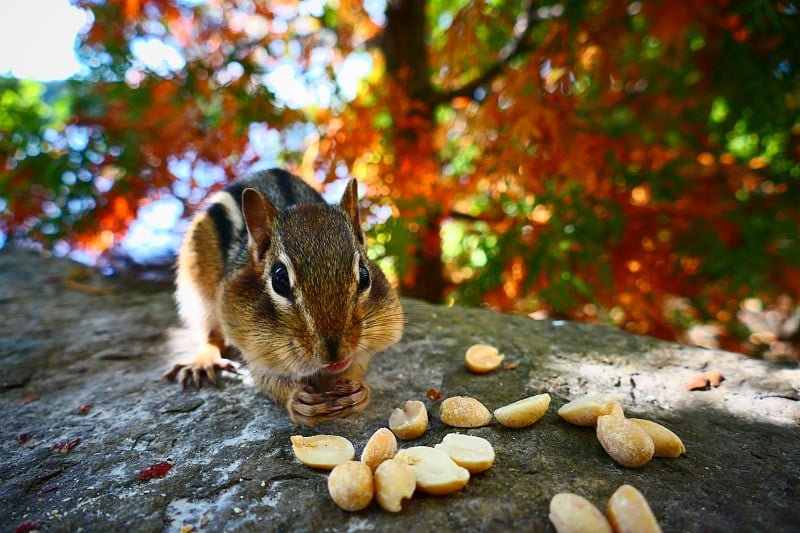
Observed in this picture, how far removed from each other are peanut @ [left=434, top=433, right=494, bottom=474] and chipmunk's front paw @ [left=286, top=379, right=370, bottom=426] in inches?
17.0

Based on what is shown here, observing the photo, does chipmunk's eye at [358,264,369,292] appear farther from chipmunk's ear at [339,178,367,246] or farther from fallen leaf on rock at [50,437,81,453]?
fallen leaf on rock at [50,437,81,453]

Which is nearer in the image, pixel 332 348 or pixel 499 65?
pixel 332 348

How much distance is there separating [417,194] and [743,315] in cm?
431

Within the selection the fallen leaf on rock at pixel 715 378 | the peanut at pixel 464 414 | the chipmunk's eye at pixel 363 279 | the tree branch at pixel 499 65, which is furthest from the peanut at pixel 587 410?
the tree branch at pixel 499 65

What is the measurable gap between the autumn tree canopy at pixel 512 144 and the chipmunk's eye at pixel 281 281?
129 centimetres

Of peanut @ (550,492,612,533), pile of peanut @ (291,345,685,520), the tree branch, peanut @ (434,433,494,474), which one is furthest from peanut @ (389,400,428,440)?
the tree branch

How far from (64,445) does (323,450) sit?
0.98 metres

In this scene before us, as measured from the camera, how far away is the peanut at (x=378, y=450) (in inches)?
64.5

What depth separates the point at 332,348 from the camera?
1838mm

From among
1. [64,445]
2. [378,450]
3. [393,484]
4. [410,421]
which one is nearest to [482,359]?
[410,421]

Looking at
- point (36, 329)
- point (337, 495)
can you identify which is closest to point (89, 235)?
point (36, 329)

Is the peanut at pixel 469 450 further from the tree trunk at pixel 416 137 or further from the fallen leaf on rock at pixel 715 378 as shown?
the tree trunk at pixel 416 137

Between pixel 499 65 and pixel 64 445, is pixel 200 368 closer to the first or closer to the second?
pixel 64 445

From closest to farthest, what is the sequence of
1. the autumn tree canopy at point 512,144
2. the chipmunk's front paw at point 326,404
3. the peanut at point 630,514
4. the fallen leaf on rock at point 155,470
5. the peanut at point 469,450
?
the peanut at point 630,514 < the peanut at point 469,450 < the fallen leaf on rock at point 155,470 < the chipmunk's front paw at point 326,404 < the autumn tree canopy at point 512,144
